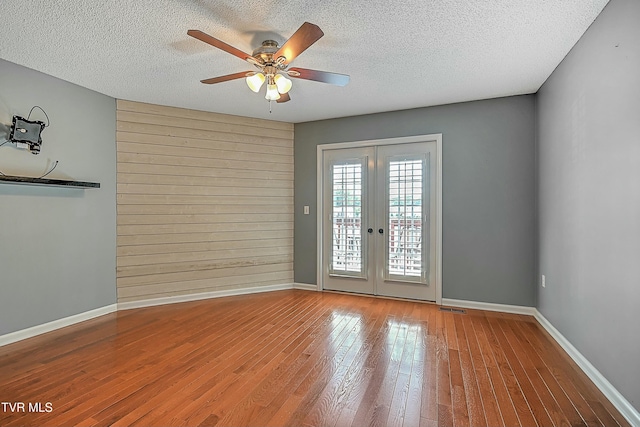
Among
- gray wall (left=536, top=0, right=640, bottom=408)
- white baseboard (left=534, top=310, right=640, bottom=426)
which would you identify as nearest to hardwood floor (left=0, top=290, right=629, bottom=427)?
white baseboard (left=534, top=310, right=640, bottom=426)

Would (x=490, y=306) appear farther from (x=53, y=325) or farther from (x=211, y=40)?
(x=53, y=325)

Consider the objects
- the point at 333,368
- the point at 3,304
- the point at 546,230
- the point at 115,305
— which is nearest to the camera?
the point at 333,368

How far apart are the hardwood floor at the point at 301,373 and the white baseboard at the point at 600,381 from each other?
0.06m

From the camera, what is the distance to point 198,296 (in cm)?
447

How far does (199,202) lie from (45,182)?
1689mm

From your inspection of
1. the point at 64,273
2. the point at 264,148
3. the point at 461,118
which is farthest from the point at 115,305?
the point at 461,118

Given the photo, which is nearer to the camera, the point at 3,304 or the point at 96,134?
the point at 3,304

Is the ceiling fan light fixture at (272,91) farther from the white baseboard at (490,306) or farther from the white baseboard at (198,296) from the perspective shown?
the white baseboard at (490,306)

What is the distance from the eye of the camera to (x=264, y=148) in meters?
4.87

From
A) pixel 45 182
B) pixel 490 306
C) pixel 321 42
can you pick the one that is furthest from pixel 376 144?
pixel 45 182

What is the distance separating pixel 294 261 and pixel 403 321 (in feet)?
6.77

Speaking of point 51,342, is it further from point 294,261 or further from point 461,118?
point 461,118

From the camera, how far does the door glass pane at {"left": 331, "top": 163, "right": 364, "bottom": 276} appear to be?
4645mm

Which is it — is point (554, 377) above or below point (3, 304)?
below
